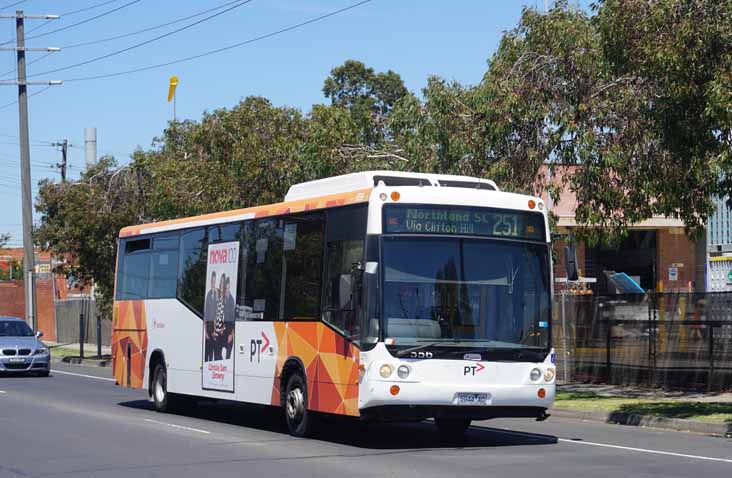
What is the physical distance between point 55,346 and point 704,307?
119 feet

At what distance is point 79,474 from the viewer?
12.7 meters

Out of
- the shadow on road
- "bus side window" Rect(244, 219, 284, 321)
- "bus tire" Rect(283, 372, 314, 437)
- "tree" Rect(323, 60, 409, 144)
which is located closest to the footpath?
the shadow on road

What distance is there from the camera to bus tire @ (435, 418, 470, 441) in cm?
1670

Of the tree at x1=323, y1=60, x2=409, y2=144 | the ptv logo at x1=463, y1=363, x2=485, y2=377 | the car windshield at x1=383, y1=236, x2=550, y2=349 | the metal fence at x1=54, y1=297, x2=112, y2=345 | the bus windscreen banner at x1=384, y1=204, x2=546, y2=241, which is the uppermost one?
the tree at x1=323, y1=60, x2=409, y2=144

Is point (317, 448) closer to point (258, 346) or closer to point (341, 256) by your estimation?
point (341, 256)

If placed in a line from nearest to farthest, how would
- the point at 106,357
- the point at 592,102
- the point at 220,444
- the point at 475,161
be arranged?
the point at 220,444
the point at 592,102
the point at 475,161
the point at 106,357

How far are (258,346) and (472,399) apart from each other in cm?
420

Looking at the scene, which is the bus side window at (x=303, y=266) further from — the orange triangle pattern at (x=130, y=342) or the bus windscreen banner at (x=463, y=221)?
the orange triangle pattern at (x=130, y=342)

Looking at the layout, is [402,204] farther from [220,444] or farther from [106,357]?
[106,357]

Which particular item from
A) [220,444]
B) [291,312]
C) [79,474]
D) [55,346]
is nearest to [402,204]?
[291,312]

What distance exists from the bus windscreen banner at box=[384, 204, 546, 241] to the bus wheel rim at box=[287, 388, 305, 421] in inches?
122

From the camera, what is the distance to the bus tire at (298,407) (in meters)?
16.4

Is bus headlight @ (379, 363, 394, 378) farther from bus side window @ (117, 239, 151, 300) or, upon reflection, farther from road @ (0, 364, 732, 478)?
bus side window @ (117, 239, 151, 300)

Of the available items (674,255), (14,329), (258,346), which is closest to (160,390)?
(258,346)
